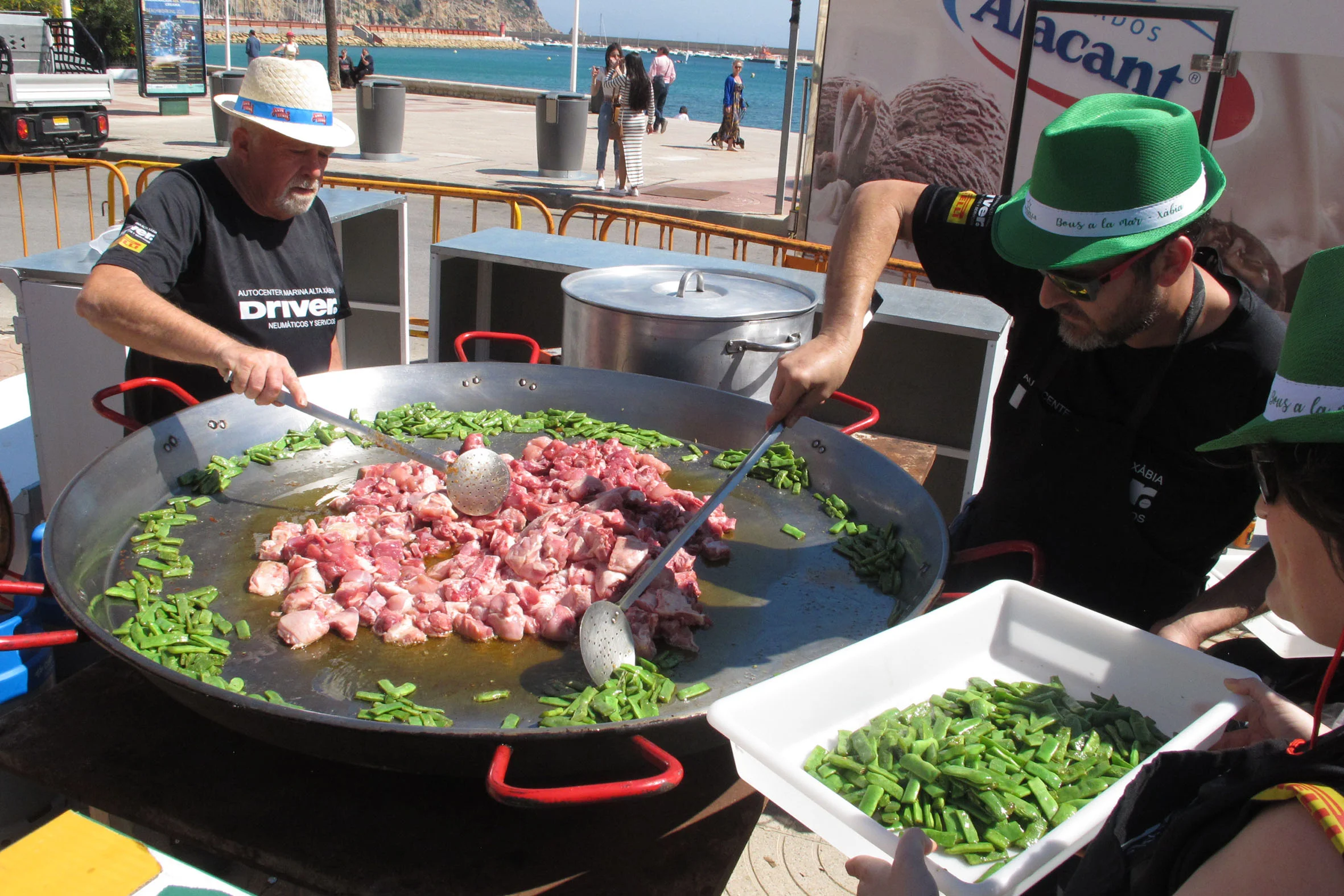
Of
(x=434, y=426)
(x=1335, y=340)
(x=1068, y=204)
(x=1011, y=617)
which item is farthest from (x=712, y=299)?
(x=1335, y=340)

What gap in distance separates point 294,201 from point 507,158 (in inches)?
696

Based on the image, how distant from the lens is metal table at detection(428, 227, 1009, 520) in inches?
170

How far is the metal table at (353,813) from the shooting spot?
175 centimetres

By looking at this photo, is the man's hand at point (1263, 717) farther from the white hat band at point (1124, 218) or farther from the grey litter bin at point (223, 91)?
the grey litter bin at point (223, 91)

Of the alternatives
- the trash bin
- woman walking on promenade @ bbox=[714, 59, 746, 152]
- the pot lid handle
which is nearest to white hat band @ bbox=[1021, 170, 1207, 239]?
the pot lid handle

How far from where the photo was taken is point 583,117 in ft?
57.2

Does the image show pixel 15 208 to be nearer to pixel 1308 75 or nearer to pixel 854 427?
pixel 854 427

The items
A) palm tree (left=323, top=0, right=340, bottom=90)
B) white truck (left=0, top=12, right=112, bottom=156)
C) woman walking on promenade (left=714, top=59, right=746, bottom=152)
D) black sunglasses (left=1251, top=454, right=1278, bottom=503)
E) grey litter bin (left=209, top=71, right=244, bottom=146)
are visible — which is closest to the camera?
black sunglasses (left=1251, top=454, right=1278, bottom=503)

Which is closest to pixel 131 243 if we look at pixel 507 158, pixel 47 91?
pixel 47 91

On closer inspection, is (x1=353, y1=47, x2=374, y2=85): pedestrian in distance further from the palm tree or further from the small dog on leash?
the small dog on leash

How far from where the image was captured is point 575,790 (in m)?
1.67

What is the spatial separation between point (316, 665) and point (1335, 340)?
2.03 metres

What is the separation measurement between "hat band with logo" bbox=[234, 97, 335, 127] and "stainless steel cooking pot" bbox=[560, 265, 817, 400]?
1129mm

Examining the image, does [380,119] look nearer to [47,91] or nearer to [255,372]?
[47,91]
